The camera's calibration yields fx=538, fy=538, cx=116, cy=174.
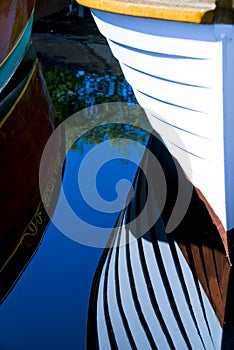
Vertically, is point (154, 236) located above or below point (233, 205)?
below

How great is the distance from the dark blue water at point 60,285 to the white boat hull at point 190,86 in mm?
579

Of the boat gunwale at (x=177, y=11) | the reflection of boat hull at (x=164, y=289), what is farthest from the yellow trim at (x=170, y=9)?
the reflection of boat hull at (x=164, y=289)

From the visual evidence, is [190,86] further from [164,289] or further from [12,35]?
[12,35]

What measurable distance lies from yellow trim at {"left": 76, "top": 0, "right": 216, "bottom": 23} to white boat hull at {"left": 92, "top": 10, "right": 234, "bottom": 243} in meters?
0.03

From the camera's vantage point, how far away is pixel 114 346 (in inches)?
72.3

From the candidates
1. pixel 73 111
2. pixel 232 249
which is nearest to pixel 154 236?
pixel 232 249

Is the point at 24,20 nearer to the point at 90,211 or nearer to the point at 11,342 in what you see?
the point at 90,211

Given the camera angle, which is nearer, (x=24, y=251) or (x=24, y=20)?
(x=24, y=251)

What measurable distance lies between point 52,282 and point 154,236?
51cm

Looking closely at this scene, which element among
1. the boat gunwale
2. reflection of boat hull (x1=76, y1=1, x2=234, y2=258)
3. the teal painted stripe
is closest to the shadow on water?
reflection of boat hull (x1=76, y1=1, x2=234, y2=258)

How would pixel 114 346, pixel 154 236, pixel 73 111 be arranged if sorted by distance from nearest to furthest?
pixel 114 346 < pixel 154 236 < pixel 73 111

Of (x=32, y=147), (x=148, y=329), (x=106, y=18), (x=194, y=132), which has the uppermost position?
(x=106, y=18)

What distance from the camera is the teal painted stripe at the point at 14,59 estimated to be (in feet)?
11.2

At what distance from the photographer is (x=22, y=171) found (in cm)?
278
